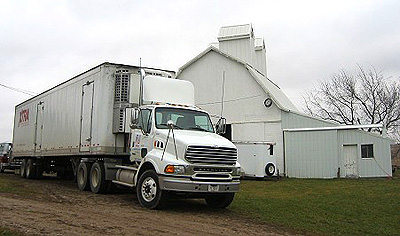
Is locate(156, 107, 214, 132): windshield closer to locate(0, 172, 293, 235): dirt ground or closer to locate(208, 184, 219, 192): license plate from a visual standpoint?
locate(208, 184, 219, 192): license plate

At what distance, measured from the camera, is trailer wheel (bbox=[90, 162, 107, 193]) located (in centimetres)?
1365

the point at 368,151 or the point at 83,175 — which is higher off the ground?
the point at 368,151

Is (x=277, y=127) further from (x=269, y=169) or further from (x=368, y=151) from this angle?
(x=368, y=151)

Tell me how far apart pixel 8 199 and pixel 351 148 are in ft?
64.2

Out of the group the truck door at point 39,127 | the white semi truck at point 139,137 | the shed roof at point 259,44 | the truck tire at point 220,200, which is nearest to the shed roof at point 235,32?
the shed roof at point 259,44

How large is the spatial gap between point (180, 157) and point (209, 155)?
2.40ft

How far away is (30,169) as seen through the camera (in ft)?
69.9

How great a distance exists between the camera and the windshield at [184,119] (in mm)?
11375

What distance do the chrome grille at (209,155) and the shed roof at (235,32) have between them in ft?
72.2

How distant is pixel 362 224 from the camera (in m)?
9.79

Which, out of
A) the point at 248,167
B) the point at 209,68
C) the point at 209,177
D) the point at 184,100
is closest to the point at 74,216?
the point at 209,177

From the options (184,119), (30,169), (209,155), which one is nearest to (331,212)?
(209,155)

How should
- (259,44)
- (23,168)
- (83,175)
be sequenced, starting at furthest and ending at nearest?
(259,44), (23,168), (83,175)

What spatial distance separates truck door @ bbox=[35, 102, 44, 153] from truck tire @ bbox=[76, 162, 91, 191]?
496 cm
